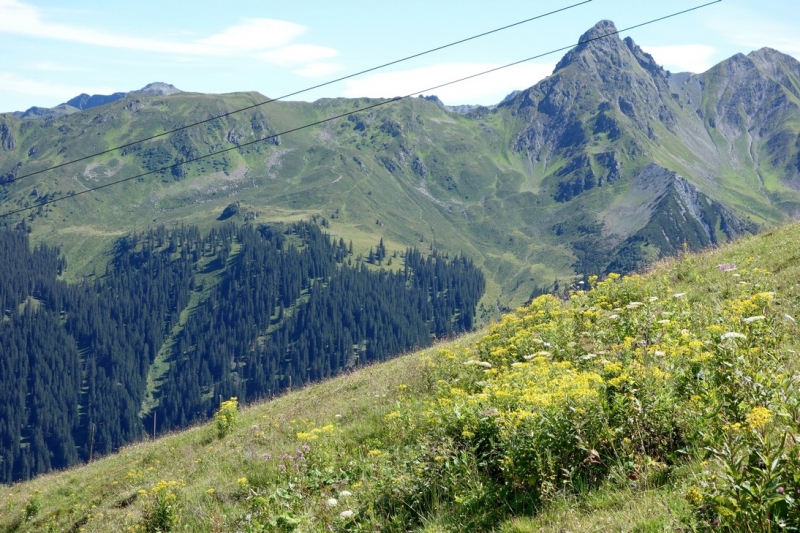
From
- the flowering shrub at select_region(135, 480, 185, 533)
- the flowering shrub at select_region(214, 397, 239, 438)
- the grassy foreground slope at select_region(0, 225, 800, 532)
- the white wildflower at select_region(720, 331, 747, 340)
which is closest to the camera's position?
the grassy foreground slope at select_region(0, 225, 800, 532)

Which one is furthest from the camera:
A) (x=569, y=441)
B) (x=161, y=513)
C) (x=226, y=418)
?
(x=226, y=418)

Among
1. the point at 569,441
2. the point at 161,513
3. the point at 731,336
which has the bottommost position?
the point at 161,513

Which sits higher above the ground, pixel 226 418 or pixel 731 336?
pixel 731 336

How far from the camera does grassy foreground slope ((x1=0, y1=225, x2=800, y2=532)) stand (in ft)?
20.5

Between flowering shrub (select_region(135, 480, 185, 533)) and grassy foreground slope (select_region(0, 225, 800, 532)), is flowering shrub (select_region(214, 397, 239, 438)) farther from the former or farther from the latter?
flowering shrub (select_region(135, 480, 185, 533))

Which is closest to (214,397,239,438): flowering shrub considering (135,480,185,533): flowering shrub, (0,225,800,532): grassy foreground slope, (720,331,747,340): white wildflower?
(0,225,800,532): grassy foreground slope

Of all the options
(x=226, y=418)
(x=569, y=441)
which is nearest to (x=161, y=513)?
(x=226, y=418)

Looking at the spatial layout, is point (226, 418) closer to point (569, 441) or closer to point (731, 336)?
point (569, 441)

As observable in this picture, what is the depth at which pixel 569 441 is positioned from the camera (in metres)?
7.68

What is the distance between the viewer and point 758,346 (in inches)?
333

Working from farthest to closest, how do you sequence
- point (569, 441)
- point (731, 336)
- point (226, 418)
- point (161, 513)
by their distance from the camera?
point (226, 418), point (161, 513), point (731, 336), point (569, 441)

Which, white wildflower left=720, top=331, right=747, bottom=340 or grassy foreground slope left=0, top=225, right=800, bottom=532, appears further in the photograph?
white wildflower left=720, top=331, right=747, bottom=340

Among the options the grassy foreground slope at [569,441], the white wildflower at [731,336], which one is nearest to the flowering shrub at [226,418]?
the grassy foreground slope at [569,441]

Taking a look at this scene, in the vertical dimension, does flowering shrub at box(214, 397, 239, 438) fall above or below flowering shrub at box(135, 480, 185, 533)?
below
